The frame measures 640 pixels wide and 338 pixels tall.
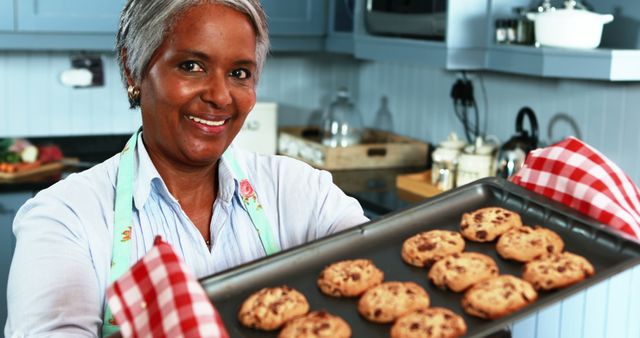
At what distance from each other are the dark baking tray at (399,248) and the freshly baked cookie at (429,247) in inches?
0.7

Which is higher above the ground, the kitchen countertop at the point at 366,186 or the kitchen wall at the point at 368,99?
the kitchen wall at the point at 368,99

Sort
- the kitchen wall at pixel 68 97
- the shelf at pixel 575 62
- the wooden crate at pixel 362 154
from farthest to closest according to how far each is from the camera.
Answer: the kitchen wall at pixel 68 97 < the wooden crate at pixel 362 154 < the shelf at pixel 575 62

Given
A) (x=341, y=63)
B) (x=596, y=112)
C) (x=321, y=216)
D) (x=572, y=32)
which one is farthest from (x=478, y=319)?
(x=341, y=63)

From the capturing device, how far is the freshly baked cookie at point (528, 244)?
1.25 metres

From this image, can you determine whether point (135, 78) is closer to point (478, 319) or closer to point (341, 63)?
point (478, 319)

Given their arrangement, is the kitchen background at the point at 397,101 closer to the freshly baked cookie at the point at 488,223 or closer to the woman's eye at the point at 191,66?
the freshly baked cookie at the point at 488,223

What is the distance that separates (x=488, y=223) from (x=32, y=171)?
2.43 m

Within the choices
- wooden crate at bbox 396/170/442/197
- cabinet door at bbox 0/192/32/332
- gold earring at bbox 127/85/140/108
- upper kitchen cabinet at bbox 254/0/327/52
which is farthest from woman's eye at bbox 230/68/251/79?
upper kitchen cabinet at bbox 254/0/327/52

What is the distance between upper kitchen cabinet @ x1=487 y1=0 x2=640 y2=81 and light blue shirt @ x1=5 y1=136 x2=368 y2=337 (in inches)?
44.9

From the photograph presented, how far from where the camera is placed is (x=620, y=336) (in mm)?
1913

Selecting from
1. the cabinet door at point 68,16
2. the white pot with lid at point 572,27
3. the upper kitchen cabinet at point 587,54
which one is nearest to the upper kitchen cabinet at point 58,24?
the cabinet door at point 68,16

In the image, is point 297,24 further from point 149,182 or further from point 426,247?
point 426,247

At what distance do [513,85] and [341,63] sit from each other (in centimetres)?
127

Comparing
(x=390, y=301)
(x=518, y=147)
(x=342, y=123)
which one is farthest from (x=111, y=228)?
(x=342, y=123)
